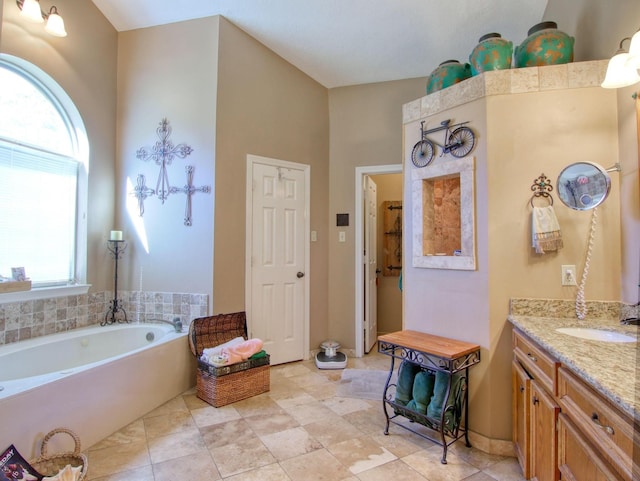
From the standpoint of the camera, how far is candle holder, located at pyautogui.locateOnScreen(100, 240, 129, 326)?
3.31 metres

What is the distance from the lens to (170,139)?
10.8 feet

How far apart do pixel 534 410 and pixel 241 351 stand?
2.04m

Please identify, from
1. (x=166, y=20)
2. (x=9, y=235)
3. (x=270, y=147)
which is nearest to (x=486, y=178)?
(x=270, y=147)

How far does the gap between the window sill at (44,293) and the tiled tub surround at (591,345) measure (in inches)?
131

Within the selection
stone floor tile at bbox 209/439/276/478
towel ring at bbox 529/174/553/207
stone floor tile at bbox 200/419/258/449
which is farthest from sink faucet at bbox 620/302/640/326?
stone floor tile at bbox 200/419/258/449

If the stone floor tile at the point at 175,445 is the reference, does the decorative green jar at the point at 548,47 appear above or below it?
above

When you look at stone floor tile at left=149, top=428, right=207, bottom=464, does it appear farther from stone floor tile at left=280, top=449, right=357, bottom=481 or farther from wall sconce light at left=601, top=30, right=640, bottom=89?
wall sconce light at left=601, top=30, right=640, bottom=89

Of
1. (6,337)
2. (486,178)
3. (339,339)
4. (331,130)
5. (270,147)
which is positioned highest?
(331,130)

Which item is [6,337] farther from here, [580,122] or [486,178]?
[580,122]

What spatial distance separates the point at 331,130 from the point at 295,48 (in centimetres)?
96

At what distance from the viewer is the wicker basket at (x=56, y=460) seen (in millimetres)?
1743

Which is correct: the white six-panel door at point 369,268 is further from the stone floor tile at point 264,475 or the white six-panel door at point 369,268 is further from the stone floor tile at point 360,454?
the stone floor tile at point 264,475

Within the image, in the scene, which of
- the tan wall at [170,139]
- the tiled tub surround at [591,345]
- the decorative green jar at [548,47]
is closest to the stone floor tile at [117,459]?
the tan wall at [170,139]

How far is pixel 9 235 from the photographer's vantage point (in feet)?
8.80
